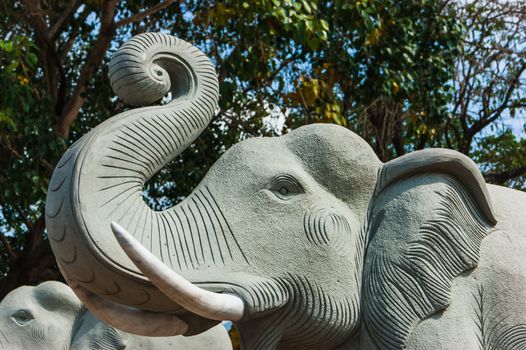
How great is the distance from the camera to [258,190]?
2873 mm

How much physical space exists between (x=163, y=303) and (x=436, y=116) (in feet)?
21.5

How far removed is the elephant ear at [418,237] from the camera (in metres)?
2.78

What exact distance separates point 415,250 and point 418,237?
4 cm

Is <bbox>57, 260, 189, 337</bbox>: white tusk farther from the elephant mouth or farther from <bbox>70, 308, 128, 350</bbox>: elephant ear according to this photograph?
<bbox>70, 308, 128, 350</bbox>: elephant ear

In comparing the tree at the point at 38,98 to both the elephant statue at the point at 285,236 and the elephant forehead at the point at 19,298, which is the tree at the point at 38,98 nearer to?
the elephant forehead at the point at 19,298

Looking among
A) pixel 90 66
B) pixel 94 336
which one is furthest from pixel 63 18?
pixel 94 336

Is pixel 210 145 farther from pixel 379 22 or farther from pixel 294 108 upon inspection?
pixel 379 22

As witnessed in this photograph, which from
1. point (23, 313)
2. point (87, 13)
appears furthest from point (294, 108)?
point (23, 313)

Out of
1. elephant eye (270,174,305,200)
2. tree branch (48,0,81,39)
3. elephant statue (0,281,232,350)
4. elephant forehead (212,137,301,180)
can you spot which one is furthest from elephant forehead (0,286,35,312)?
elephant eye (270,174,305,200)

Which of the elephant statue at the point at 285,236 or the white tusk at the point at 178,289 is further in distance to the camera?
the elephant statue at the point at 285,236

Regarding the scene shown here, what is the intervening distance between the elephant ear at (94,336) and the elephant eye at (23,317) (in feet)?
1.02

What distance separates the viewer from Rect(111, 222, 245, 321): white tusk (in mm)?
2436

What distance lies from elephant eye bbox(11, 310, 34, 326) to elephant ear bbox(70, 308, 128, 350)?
0.31m

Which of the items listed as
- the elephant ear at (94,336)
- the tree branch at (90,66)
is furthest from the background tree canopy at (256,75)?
the elephant ear at (94,336)
